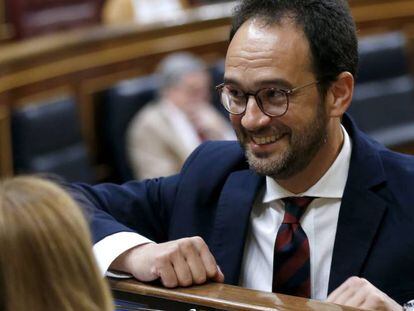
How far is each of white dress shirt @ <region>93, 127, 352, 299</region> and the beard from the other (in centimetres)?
4

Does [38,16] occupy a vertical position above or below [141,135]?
above

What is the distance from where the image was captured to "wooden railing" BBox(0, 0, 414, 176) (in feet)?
9.57

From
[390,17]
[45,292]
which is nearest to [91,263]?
[45,292]

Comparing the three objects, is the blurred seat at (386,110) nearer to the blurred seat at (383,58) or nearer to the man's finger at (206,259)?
the blurred seat at (383,58)

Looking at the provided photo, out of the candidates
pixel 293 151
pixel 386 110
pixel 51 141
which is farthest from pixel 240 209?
pixel 386 110

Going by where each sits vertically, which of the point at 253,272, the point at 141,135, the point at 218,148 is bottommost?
the point at 141,135

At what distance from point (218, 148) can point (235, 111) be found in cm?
17

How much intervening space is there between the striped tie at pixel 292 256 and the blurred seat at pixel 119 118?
1906 mm

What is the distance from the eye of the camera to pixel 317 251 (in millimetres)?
1182

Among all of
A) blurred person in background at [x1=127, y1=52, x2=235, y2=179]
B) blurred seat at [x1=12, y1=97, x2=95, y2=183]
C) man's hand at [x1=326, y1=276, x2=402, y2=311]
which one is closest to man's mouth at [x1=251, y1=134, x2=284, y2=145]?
man's hand at [x1=326, y1=276, x2=402, y2=311]

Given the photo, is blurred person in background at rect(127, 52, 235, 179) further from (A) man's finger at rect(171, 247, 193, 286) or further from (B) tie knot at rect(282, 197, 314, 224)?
(A) man's finger at rect(171, 247, 193, 286)

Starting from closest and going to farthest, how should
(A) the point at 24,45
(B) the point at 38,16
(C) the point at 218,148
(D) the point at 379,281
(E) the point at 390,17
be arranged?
(D) the point at 379,281 < (C) the point at 218,148 < (A) the point at 24,45 < (B) the point at 38,16 < (E) the point at 390,17

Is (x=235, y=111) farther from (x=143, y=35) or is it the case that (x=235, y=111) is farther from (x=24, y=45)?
(x=143, y=35)

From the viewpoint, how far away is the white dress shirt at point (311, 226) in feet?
3.87
